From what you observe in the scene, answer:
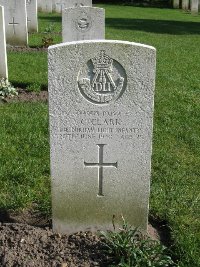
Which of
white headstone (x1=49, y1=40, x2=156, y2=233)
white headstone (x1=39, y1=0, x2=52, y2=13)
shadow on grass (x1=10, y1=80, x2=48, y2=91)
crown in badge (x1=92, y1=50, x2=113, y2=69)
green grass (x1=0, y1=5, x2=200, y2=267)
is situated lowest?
green grass (x1=0, y1=5, x2=200, y2=267)

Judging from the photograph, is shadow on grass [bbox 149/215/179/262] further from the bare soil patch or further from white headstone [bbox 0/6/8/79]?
white headstone [bbox 0/6/8/79]

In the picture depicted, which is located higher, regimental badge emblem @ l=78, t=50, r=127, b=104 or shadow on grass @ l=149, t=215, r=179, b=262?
regimental badge emblem @ l=78, t=50, r=127, b=104

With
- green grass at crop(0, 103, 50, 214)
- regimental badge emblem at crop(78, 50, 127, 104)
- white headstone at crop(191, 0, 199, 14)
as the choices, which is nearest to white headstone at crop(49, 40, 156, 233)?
regimental badge emblem at crop(78, 50, 127, 104)

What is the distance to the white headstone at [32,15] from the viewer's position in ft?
47.3

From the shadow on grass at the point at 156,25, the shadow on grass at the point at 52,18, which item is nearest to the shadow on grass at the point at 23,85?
the shadow on grass at the point at 156,25

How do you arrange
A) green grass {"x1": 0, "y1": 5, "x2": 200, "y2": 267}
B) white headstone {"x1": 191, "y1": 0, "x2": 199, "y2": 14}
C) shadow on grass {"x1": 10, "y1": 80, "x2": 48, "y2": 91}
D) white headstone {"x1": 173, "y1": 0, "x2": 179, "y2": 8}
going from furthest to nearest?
white headstone {"x1": 173, "y1": 0, "x2": 179, "y2": 8} → white headstone {"x1": 191, "y1": 0, "x2": 199, "y2": 14} → shadow on grass {"x1": 10, "y1": 80, "x2": 48, "y2": 91} → green grass {"x1": 0, "y1": 5, "x2": 200, "y2": 267}

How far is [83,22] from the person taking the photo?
8391 millimetres

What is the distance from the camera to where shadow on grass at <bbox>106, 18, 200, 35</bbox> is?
57.5 feet

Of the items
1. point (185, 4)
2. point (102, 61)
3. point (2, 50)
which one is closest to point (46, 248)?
point (102, 61)

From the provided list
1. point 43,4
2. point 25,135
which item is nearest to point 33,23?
point 43,4

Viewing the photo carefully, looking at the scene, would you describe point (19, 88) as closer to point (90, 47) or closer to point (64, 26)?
point (64, 26)

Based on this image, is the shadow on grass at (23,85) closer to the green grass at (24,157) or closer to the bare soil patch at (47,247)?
the green grass at (24,157)

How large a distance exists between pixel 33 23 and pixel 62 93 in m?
12.2

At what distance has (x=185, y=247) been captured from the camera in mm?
3529
